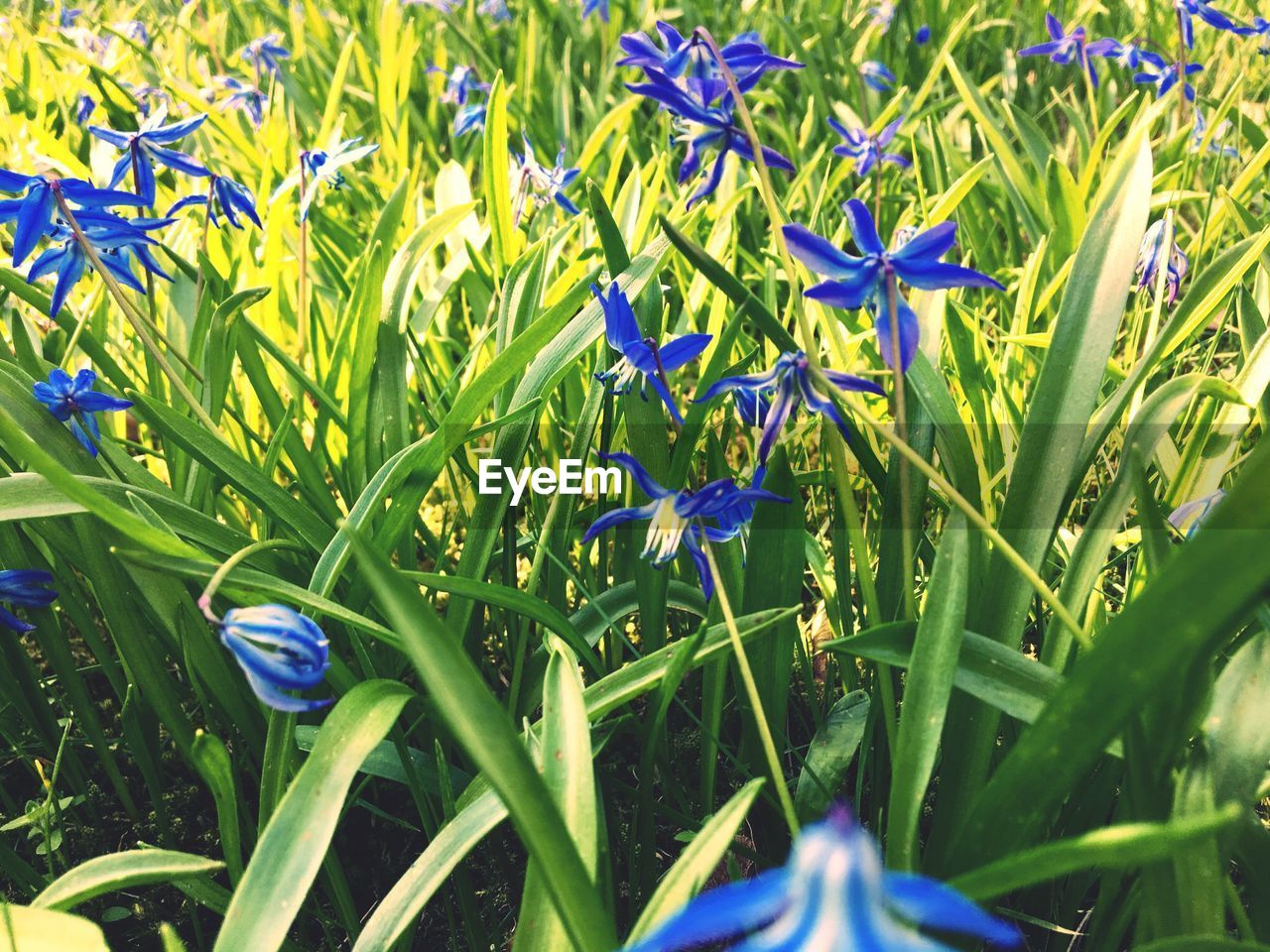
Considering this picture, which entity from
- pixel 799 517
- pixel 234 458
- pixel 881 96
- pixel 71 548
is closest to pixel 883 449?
pixel 799 517

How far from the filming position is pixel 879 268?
0.84 m

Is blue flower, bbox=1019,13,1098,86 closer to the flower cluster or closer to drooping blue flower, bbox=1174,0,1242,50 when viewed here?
drooping blue flower, bbox=1174,0,1242,50

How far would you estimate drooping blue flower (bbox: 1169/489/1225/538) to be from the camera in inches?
49.5

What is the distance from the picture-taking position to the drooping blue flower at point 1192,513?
1.26 m

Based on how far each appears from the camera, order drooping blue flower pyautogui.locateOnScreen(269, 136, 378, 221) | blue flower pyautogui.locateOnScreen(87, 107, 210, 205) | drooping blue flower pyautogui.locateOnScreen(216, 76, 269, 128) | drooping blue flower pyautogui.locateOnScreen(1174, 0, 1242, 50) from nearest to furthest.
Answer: blue flower pyautogui.locateOnScreen(87, 107, 210, 205)
drooping blue flower pyautogui.locateOnScreen(269, 136, 378, 221)
drooping blue flower pyautogui.locateOnScreen(1174, 0, 1242, 50)
drooping blue flower pyautogui.locateOnScreen(216, 76, 269, 128)

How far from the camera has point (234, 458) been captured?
1.27 m

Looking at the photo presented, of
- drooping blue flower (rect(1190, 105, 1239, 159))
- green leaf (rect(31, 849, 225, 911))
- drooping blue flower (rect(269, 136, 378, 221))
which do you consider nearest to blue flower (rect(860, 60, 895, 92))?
drooping blue flower (rect(1190, 105, 1239, 159))

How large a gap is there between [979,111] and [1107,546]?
4.81 feet

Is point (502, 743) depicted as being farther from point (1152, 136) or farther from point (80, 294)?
point (1152, 136)

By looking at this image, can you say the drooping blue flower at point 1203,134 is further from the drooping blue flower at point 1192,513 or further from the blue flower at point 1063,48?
the drooping blue flower at point 1192,513

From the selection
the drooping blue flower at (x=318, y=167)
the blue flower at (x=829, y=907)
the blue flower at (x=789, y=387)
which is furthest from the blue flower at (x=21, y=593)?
the blue flower at (x=829, y=907)

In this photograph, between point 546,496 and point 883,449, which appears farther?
point 546,496

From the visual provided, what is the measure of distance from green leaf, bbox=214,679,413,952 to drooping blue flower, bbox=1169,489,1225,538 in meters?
1.00

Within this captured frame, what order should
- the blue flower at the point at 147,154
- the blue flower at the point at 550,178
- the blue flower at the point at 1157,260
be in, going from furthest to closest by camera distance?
the blue flower at the point at 550,178
the blue flower at the point at 1157,260
the blue flower at the point at 147,154
